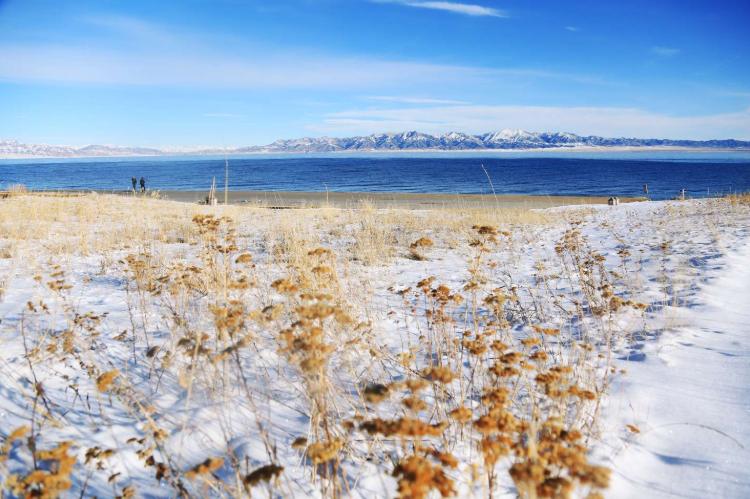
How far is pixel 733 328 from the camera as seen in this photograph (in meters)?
4.44

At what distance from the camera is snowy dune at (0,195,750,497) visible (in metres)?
2.04

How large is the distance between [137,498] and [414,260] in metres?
6.53

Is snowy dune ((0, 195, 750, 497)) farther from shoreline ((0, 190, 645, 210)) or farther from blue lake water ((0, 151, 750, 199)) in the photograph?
blue lake water ((0, 151, 750, 199))

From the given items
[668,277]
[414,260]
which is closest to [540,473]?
[668,277]

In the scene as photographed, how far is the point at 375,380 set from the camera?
3.47 metres

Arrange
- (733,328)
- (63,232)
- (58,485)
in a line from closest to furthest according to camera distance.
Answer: (58,485) → (733,328) → (63,232)

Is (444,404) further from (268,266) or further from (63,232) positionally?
(63,232)

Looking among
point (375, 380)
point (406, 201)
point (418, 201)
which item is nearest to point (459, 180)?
point (406, 201)

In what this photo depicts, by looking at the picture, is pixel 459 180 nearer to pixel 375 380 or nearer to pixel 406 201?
pixel 406 201

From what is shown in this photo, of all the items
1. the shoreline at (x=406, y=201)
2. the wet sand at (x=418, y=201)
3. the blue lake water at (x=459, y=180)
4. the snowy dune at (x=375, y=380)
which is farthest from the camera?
the blue lake water at (x=459, y=180)

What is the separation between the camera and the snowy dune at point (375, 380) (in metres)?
2.04

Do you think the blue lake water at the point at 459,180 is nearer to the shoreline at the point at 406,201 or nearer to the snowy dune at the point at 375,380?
the shoreline at the point at 406,201

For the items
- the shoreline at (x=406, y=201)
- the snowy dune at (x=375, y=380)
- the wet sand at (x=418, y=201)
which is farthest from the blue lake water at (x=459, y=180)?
the snowy dune at (x=375, y=380)

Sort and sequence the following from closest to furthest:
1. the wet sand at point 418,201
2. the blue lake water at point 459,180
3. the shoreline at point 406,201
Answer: the shoreline at point 406,201, the wet sand at point 418,201, the blue lake water at point 459,180
